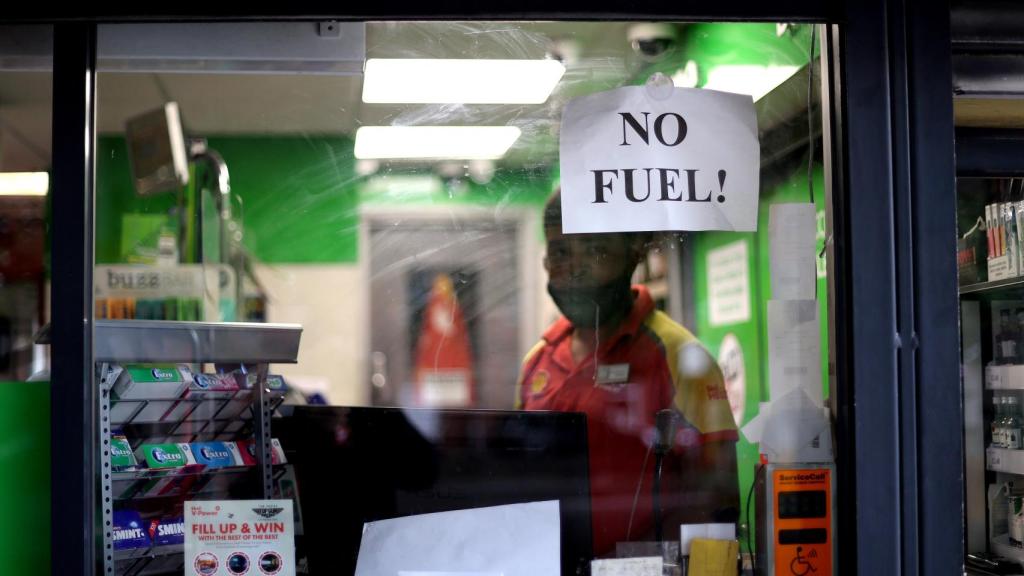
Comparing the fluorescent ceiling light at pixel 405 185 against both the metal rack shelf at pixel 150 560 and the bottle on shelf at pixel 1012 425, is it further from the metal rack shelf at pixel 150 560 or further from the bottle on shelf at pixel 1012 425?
the bottle on shelf at pixel 1012 425

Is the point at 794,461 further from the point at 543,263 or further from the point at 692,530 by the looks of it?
the point at 543,263

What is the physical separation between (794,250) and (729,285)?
6.45 feet

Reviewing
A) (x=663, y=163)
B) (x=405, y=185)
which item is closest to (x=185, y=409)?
(x=405, y=185)

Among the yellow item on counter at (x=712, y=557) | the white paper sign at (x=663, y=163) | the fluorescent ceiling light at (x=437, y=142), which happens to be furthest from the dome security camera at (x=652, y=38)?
the yellow item on counter at (x=712, y=557)

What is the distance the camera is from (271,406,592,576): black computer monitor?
1.62 metres

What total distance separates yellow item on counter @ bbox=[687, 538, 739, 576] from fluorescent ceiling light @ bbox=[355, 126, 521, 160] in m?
0.83

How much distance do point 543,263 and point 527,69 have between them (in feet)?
2.41

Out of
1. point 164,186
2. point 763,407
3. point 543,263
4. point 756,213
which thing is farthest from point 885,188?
point 164,186

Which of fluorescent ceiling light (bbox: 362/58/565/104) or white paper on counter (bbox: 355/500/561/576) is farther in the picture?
fluorescent ceiling light (bbox: 362/58/565/104)

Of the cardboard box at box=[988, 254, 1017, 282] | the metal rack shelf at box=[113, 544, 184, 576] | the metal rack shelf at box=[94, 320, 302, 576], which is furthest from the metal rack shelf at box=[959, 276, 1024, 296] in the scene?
the metal rack shelf at box=[113, 544, 184, 576]

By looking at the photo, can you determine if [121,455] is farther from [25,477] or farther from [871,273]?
[871,273]

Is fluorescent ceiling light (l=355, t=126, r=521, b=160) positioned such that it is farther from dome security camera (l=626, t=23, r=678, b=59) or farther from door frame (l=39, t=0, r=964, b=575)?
door frame (l=39, t=0, r=964, b=575)

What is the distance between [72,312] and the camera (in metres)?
1.41

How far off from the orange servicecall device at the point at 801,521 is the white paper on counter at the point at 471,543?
0.35 m
